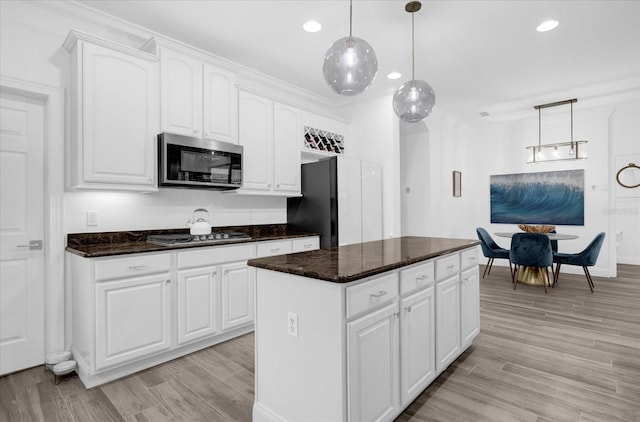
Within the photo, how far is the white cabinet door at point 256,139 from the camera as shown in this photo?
3.62 metres

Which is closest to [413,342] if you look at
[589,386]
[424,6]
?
[589,386]

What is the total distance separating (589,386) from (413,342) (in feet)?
4.49

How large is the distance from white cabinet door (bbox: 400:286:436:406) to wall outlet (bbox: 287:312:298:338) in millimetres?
593

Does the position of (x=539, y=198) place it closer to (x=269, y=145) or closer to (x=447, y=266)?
(x=447, y=266)

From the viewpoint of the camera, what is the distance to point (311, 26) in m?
3.08

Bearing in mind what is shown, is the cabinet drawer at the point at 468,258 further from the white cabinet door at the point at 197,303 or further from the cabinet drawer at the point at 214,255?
the white cabinet door at the point at 197,303

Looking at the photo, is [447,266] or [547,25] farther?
[547,25]

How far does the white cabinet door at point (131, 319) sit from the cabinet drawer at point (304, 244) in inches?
55.8

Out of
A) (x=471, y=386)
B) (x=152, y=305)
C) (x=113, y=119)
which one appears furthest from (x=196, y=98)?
(x=471, y=386)

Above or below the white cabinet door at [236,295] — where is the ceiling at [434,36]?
above

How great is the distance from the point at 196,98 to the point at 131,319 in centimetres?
198

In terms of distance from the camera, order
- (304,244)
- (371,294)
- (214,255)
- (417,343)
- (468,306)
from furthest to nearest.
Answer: (304,244), (214,255), (468,306), (417,343), (371,294)

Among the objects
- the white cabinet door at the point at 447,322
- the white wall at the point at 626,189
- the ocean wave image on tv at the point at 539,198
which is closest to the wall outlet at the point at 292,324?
the white cabinet door at the point at 447,322

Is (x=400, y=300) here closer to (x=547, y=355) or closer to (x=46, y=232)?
(x=547, y=355)
